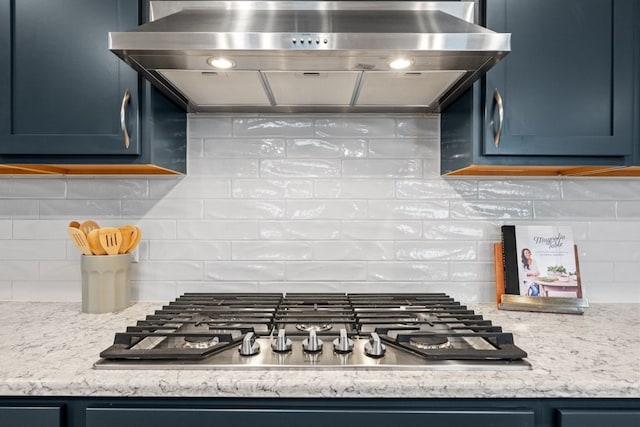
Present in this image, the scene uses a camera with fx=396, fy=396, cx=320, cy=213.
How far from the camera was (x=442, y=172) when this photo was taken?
157 cm

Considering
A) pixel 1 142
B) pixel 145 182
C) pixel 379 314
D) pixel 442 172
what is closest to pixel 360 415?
pixel 379 314

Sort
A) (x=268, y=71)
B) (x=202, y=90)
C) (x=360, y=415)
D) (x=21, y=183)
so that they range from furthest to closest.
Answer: (x=21, y=183)
(x=202, y=90)
(x=268, y=71)
(x=360, y=415)

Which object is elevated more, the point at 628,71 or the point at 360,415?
the point at 628,71

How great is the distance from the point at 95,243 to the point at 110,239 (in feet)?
0.15

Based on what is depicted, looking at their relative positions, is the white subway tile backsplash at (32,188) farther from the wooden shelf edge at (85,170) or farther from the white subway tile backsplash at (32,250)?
the white subway tile backsplash at (32,250)

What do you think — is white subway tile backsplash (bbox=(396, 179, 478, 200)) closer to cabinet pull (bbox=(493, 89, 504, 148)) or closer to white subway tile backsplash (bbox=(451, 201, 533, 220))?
white subway tile backsplash (bbox=(451, 201, 533, 220))

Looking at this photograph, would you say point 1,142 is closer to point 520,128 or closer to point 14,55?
point 14,55

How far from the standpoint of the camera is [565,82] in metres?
1.22

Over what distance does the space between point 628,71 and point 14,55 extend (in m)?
1.89

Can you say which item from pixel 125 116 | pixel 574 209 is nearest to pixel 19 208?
pixel 125 116

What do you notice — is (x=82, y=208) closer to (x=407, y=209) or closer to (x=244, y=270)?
(x=244, y=270)

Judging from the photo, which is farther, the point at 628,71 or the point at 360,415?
the point at 628,71

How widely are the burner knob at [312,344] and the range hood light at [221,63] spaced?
767 millimetres

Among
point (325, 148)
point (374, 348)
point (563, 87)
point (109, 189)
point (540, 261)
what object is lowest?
point (374, 348)
